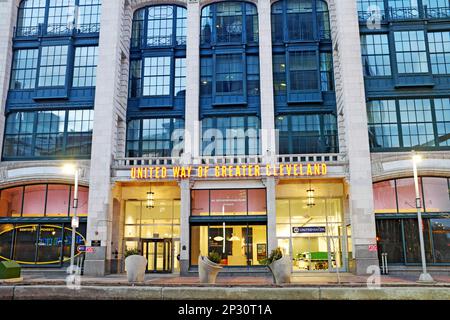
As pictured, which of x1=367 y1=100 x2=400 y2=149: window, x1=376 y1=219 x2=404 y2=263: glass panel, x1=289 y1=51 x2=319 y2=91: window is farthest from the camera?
x1=289 y1=51 x2=319 y2=91: window

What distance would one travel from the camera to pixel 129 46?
121 feet

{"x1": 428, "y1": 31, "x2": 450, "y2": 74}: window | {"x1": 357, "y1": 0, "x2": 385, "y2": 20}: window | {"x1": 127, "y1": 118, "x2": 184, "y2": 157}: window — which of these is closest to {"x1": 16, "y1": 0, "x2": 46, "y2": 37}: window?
{"x1": 127, "y1": 118, "x2": 184, "y2": 157}: window

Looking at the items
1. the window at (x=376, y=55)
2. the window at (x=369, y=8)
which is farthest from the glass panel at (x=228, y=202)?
the window at (x=369, y=8)

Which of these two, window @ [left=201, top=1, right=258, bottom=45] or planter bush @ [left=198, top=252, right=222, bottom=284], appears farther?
window @ [left=201, top=1, right=258, bottom=45]

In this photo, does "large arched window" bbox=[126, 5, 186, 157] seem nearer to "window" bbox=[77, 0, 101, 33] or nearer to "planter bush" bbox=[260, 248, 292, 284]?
"window" bbox=[77, 0, 101, 33]

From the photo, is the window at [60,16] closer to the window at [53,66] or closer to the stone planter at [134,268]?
the window at [53,66]

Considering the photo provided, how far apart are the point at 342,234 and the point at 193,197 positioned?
11.8 meters

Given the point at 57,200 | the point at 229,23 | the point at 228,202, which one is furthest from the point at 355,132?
the point at 57,200

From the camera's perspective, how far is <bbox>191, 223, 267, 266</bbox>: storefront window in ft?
106

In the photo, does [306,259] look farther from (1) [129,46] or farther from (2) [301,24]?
(1) [129,46]

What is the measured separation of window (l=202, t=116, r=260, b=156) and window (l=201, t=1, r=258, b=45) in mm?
6809
